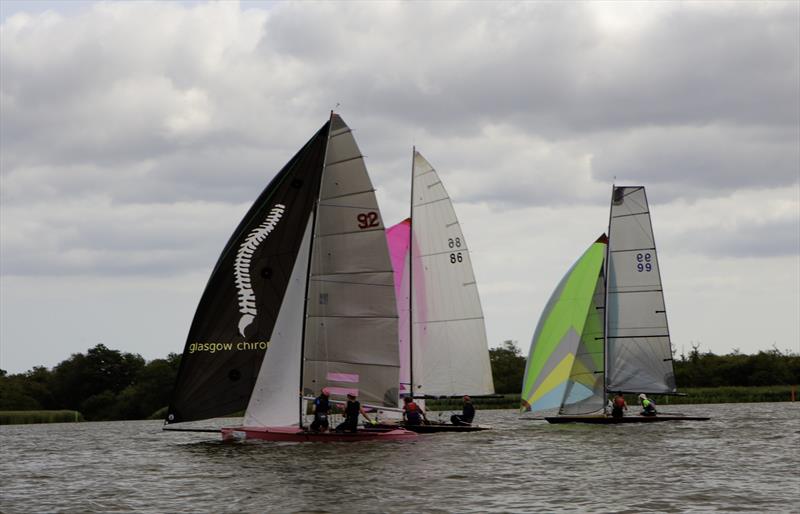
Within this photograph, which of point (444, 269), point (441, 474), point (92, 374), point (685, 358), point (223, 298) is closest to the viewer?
point (441, 474)

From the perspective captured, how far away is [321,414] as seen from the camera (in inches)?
1496

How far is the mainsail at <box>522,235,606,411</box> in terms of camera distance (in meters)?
50.5

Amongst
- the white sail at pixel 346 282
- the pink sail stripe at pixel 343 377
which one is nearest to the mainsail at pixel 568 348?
the white sail at pixel 346 282

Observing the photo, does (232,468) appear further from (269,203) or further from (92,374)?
(92,374)

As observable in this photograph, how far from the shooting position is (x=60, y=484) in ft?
106

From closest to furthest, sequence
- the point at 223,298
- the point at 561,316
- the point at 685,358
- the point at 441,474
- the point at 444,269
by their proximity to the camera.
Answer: the point at 441,474, the point at 223,298, the point at 444,269, the point at 561,316, the point at 685,358

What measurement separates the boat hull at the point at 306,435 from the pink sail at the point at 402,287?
7963mm

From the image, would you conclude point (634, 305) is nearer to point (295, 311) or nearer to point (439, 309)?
point (439, 309)

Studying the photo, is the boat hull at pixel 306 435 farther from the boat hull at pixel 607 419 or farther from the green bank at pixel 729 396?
the green bank at pixel 729 396

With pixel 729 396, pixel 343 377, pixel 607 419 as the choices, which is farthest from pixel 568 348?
pixel 729 396

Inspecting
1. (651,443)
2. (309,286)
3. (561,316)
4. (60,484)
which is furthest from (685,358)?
(60,484)

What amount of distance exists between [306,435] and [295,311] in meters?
4.30

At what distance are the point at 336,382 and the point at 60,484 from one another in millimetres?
10130

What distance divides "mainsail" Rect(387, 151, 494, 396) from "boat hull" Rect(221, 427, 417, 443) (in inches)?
329
